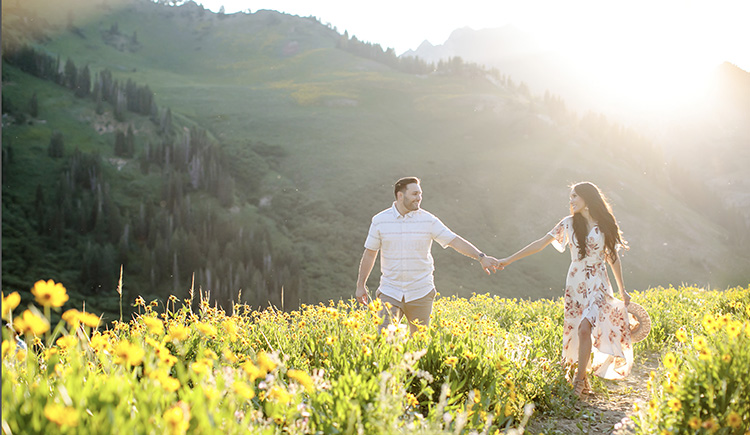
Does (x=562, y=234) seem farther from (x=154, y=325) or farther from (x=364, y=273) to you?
A: (x=154, y=325)

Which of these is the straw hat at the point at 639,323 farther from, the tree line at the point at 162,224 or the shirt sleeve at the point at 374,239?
the tree line at the point at 162,224

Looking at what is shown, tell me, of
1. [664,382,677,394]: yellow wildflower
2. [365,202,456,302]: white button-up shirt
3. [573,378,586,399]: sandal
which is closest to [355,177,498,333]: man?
[365,202,456,302]: white button-up shirt

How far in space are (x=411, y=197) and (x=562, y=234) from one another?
1.76 meters

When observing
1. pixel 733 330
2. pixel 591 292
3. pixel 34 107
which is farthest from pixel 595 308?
pixel 34 107

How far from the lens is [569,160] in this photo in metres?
55.1

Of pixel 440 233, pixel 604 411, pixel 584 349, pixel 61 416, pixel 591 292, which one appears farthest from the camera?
pixel 440 233

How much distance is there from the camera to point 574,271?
220 inches

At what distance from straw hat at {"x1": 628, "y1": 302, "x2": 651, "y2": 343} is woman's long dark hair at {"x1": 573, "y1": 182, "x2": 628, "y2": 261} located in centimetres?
67

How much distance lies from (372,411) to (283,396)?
0.82 meters

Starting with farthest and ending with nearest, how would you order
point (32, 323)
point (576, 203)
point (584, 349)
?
1. point (576, 203)
2. point (584, 349)
3. point (32, 323)

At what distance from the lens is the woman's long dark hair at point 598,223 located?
17.8ft

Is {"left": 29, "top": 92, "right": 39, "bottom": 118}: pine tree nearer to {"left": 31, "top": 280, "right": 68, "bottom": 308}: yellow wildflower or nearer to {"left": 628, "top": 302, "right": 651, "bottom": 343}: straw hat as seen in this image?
{"left": 628, "top": 302, "right": 651, "bottom": 343}: straw hat

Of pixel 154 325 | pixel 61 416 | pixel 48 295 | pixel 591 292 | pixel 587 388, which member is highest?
pixel 48 295

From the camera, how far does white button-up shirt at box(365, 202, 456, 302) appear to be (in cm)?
568
